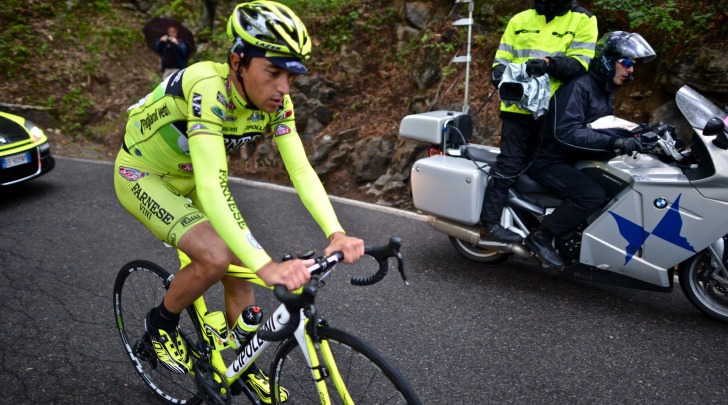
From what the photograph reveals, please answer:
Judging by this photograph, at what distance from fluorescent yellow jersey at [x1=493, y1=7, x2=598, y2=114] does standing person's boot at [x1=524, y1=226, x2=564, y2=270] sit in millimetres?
1016

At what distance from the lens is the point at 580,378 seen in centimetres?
340

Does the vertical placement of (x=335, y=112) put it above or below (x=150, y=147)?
below

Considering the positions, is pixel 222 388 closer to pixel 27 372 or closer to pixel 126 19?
pixel 27 372

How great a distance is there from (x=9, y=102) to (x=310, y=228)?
8.84 meters

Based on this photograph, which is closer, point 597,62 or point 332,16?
point 597,62

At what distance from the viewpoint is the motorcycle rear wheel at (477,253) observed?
4953 mm

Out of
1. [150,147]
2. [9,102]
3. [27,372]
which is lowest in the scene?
[9,102]

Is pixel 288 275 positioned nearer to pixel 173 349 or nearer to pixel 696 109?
pixel 173 349

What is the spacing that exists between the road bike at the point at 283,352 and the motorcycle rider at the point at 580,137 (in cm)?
247

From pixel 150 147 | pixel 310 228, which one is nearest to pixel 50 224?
pixel 310 228

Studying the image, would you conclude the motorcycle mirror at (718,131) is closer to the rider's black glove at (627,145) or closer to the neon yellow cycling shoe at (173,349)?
the rider's black glove at (627,145)

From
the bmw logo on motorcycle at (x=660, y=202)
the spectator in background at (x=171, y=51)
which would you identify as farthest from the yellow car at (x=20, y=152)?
the bmw logo on motorcycle at (x=660, y=202)

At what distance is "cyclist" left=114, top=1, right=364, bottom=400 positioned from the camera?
2209 mm

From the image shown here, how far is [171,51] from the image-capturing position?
10.8 metres
